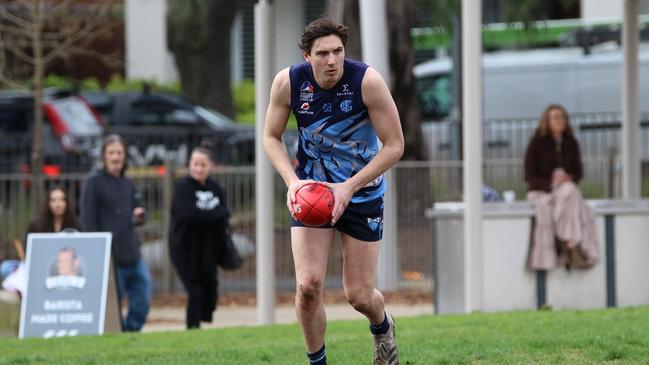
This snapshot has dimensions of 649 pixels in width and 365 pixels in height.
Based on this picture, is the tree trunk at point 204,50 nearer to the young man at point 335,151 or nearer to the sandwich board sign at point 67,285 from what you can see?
the sandwich board sign at point 67,285

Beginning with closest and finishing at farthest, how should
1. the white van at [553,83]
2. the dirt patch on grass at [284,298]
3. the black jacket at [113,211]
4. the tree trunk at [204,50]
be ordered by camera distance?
the black jacket at [113,211], the dirt patch on grass at [284,298], the white van at [553,83], the tree trunk at [204,50]

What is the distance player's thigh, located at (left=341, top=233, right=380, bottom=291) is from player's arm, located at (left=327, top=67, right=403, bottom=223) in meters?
0.32

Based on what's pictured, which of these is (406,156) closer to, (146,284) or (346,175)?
(146,284)

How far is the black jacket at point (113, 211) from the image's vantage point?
1362 cm

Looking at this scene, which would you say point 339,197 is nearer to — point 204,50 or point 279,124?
point 279,124

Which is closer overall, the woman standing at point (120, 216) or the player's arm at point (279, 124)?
the player's arm at point (279, 124)

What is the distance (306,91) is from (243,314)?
9730 mm

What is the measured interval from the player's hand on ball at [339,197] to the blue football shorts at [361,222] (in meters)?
0.20

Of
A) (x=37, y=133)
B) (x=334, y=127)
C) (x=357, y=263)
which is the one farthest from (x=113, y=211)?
(x=334, y=127)

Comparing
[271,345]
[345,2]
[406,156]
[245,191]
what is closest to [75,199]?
[245,191]

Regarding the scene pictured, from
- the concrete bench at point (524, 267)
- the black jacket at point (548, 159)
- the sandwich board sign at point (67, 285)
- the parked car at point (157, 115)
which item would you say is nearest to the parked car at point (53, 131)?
the parked car at point (157, 115)

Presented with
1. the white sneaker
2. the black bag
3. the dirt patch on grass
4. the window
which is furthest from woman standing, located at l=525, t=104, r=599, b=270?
the window

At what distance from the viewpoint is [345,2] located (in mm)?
20297

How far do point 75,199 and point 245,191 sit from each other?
217 cm
